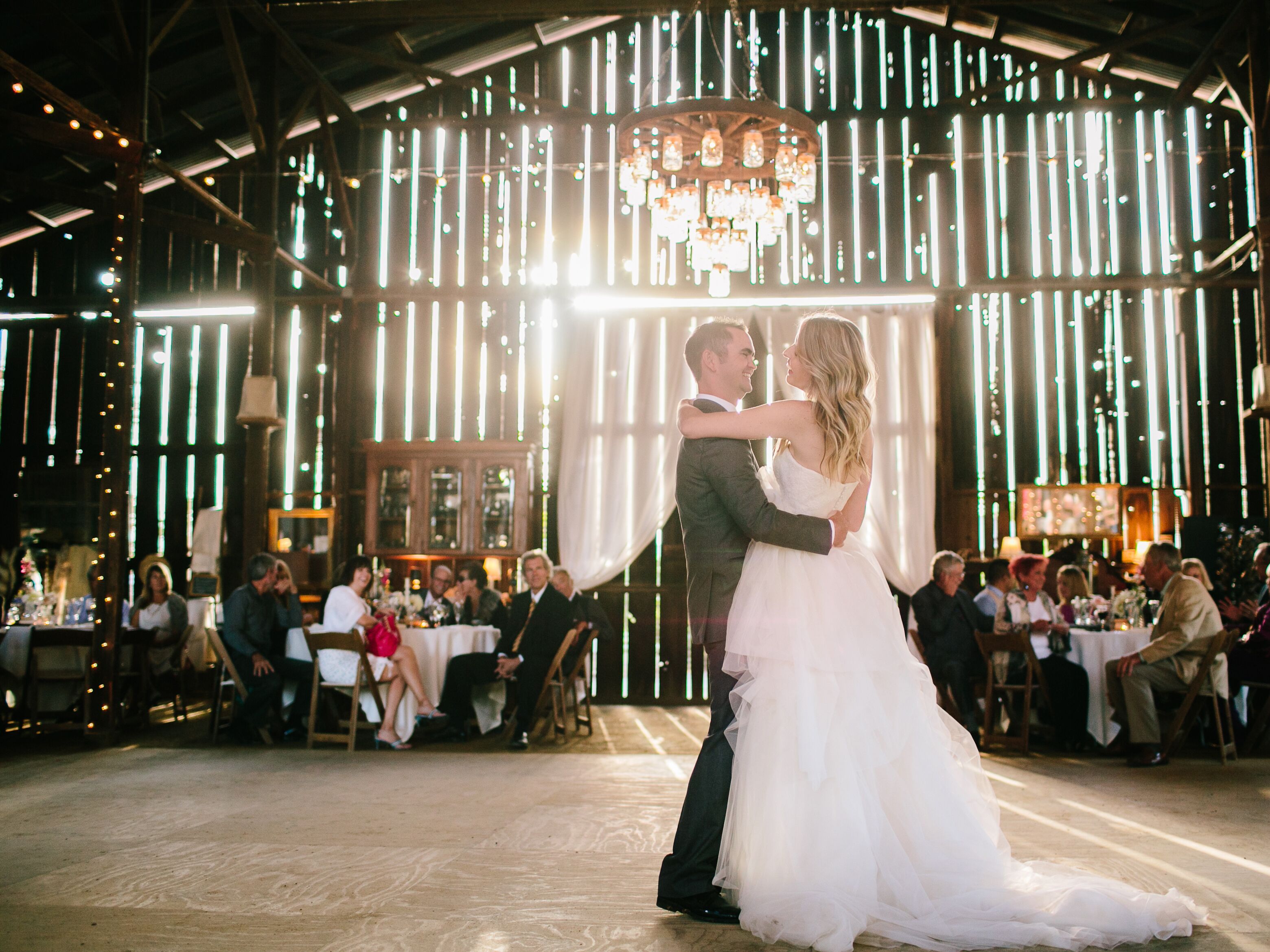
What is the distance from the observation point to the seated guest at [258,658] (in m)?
6.93

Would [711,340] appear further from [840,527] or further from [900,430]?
[900,430]

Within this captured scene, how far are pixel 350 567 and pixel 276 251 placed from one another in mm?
3998

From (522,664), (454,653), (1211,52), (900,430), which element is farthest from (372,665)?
(1211,52)

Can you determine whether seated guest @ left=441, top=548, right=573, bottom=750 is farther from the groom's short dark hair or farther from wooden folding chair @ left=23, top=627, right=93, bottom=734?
the groom's short dark hair

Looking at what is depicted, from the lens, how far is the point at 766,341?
1032cm

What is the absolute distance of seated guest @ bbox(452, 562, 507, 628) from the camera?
8.29 metres

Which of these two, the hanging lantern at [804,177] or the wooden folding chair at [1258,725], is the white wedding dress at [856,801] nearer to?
the hanging lantern at [804,177]

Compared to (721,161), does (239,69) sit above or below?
above

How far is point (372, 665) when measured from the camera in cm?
696

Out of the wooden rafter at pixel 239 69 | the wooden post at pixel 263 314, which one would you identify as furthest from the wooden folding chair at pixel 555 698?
the wooden rafter at pixel 239 69

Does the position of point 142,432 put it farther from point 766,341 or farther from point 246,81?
point 766,341

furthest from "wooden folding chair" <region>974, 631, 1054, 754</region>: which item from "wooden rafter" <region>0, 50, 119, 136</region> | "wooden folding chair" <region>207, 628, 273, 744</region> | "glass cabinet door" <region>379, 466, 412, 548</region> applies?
"wooden rafter" <region>0, 50, 119, 136</region>

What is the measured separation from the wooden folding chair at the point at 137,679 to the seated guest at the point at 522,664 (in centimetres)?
225

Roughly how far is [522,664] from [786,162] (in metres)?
3.86
